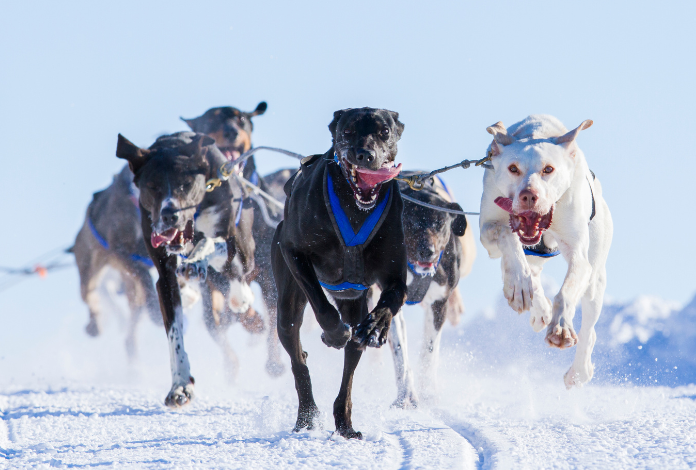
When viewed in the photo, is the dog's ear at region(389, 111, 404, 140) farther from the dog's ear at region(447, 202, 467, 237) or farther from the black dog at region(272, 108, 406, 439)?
the dog's ear at region(447, 202, 467, 237)

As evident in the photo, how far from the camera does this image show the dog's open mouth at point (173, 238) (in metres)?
5.72

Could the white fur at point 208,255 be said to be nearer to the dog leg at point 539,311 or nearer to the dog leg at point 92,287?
the dog leg at point 539,311

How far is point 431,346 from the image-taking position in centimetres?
651

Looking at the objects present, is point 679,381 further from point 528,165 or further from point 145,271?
point 145,271

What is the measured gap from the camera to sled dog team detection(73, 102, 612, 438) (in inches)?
164

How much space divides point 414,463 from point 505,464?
38cm

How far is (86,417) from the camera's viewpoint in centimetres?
523

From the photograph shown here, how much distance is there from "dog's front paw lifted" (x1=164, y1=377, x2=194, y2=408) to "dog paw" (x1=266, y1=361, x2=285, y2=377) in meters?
1.90

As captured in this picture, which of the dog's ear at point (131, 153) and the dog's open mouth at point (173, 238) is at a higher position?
the dog's ear at point (131, 153)

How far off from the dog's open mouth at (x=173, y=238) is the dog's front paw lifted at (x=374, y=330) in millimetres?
2280

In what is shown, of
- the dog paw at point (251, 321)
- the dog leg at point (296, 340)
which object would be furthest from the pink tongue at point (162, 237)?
the dog paw at point (251, 321)

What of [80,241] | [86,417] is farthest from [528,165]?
[80,241]

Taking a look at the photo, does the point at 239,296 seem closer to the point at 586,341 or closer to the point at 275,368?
the point at 275,368

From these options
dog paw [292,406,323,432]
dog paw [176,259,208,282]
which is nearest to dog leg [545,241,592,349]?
dog paw [292,406,323,432]
